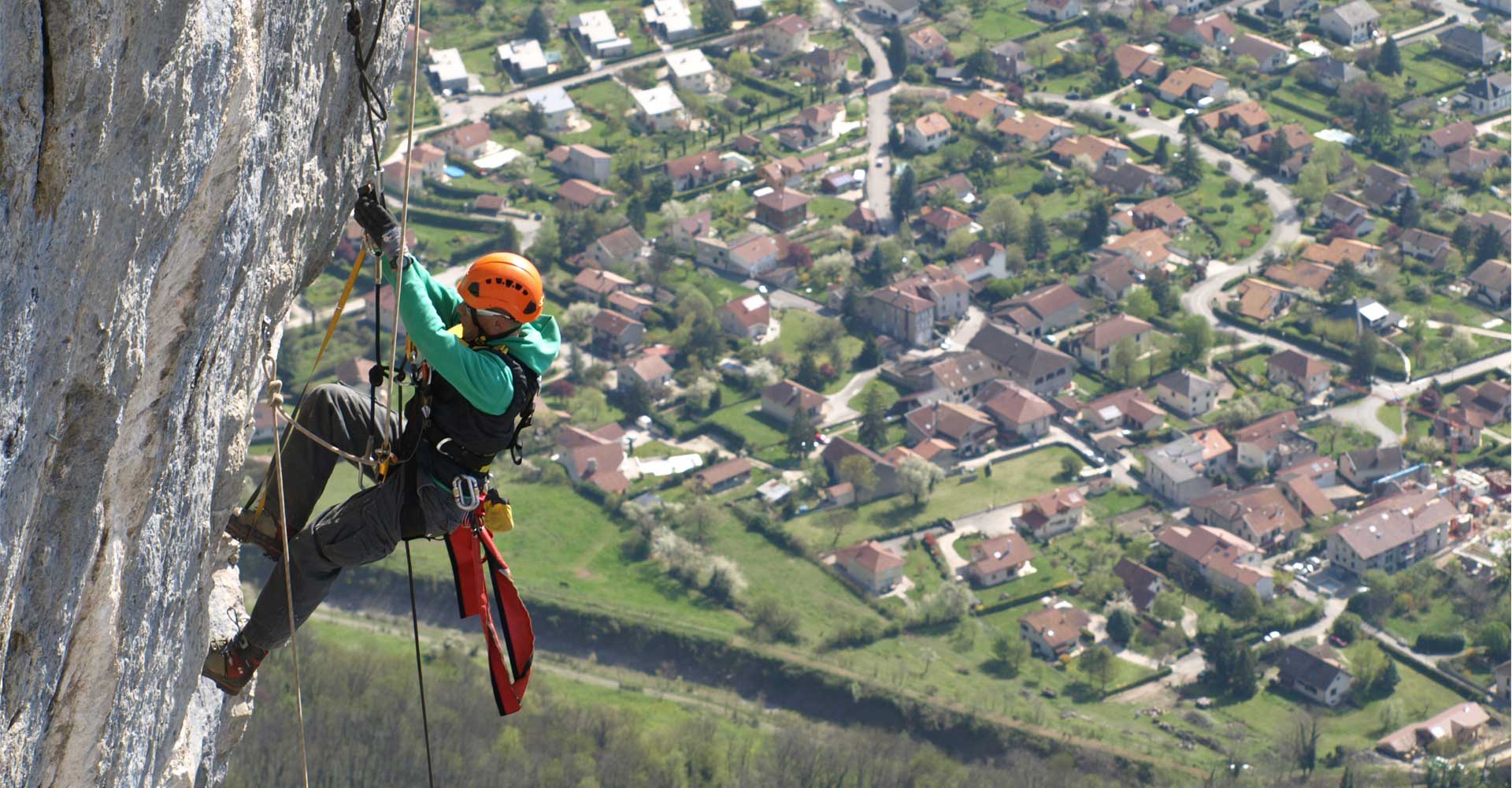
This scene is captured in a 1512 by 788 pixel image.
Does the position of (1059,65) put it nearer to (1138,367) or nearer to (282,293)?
(1138,367)

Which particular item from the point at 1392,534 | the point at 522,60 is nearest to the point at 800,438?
the point at 1392,534

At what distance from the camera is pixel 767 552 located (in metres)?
43.8

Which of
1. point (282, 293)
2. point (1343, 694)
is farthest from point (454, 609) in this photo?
point (282, 293)

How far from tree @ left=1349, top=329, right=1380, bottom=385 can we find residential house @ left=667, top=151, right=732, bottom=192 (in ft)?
73.6

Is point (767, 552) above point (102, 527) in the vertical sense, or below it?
below

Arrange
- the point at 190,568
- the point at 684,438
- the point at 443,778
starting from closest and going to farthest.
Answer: the point at 190,568 < the point at 443,778 < the point at 684,438

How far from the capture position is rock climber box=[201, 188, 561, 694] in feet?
21.9

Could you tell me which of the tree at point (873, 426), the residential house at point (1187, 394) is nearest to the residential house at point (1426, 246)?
the residential house at point (1187, 394)

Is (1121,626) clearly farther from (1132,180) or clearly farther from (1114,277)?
(1132,180)

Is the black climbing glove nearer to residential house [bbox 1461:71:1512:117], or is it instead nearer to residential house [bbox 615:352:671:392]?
residential house [bbox 615:352:671:392]

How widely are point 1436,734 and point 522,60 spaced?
44146 millimetres

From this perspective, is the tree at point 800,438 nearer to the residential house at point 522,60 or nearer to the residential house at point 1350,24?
the residential house at point 522,60

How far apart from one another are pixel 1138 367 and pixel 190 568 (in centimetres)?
4777

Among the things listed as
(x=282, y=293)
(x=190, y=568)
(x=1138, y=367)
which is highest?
(x=282, y=293)
